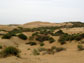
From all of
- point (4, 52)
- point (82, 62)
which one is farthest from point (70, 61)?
point (4, 52)

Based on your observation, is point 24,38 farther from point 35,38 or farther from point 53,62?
point 53,62

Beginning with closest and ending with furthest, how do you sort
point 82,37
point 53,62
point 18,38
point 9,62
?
1. point 9,62
2. point 53,62
3. point 82,37
4. point 18,38

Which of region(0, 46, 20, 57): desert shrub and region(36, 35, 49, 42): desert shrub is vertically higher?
region(0, 46, 20, 57): desert shrub

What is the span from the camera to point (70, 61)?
35.8 feet

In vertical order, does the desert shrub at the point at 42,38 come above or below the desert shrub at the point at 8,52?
below

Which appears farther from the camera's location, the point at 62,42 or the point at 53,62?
the point at 62,42

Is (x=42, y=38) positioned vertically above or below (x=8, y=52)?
below

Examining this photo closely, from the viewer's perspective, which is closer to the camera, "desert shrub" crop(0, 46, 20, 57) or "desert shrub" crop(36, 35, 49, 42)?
"desert shrub" crop(0, 46, 20, 57)

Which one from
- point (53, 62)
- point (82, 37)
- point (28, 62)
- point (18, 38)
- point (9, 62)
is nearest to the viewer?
point (9, 62)

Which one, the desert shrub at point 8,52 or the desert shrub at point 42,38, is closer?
the desert shrub at point 8,52

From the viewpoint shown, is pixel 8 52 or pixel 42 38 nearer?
pixel 8 52

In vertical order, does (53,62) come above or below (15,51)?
below

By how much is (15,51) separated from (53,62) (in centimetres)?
306

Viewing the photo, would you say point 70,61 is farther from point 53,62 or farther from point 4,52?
point 4,52
